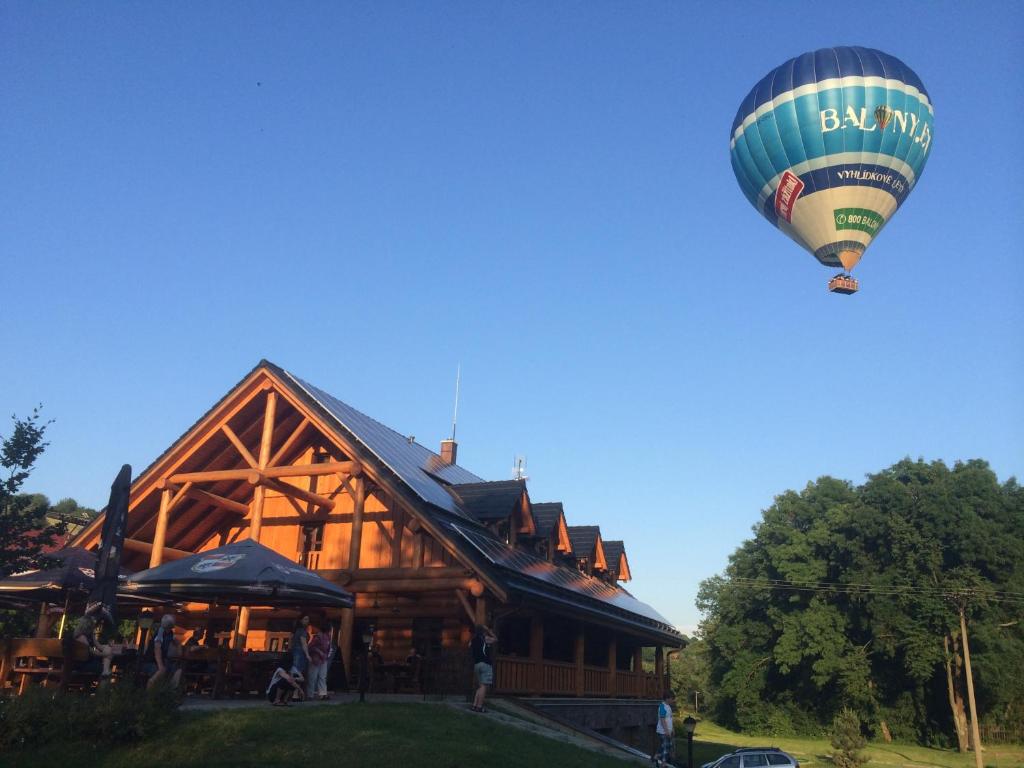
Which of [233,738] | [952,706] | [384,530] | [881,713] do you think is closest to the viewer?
[233,738]

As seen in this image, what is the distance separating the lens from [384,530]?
2170cm

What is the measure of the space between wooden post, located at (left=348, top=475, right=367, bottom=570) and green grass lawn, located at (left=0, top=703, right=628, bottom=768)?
6589 millimetres

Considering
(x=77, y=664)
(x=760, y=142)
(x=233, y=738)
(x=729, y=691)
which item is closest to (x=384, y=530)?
(x=77, y=664)

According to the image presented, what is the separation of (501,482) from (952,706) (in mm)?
36865

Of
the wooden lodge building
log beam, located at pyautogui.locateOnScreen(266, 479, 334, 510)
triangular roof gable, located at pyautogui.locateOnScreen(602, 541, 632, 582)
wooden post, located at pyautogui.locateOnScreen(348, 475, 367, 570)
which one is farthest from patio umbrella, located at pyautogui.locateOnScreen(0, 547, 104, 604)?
triangular roof gable, located at pyautogui.locateOnScreen(602, 541, 632, 582)

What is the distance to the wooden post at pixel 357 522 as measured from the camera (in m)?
20.3

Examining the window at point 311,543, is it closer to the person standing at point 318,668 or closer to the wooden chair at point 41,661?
the person standing at point 318,668

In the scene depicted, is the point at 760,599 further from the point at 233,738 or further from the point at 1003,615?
the point at 233,738

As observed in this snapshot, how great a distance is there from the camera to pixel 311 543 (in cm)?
2362

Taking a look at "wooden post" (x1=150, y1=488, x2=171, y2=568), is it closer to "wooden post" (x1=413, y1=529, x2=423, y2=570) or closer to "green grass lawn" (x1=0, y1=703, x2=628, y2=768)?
"wooden post" (x1=413, y1=529, x2=423, y2=570)

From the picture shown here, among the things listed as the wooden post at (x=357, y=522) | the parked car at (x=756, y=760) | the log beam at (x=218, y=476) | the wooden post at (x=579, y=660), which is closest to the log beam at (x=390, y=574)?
the wooden post at (x=357, y=522)

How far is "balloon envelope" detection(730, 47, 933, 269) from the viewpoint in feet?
96.5

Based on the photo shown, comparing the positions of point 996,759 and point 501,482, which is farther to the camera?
point 996,759

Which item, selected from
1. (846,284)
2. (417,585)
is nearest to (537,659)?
(417,585)
